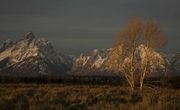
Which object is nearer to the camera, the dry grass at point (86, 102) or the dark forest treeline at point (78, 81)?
the dry grass at point (86, 102)

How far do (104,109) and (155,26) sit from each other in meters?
16.1

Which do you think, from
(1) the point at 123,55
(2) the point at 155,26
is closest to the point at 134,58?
(1) the point at 123,55

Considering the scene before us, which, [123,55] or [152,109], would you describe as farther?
[123,55]

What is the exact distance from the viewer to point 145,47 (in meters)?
30.3

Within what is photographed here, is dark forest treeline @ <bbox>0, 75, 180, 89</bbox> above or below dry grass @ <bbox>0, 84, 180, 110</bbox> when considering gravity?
above

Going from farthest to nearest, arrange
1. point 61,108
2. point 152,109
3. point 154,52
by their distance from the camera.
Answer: point 154,52
point 61,108
point 152,109

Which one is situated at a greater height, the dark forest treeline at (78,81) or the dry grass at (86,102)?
the dark forest treeline at (78,81)

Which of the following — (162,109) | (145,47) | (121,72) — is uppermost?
(145,47)

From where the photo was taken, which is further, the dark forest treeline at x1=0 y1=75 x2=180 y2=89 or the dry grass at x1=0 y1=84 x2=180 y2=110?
the dark forest treeline at x1=0 y1=75 x2=180 y2=89

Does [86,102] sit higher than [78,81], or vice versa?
[78,81]

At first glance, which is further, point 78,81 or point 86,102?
point 78,81

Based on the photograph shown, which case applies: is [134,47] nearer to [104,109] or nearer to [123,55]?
[123,55]

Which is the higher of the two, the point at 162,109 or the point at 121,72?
the point at 121,72

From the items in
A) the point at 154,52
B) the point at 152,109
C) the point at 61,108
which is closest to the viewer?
the point at 152,109
